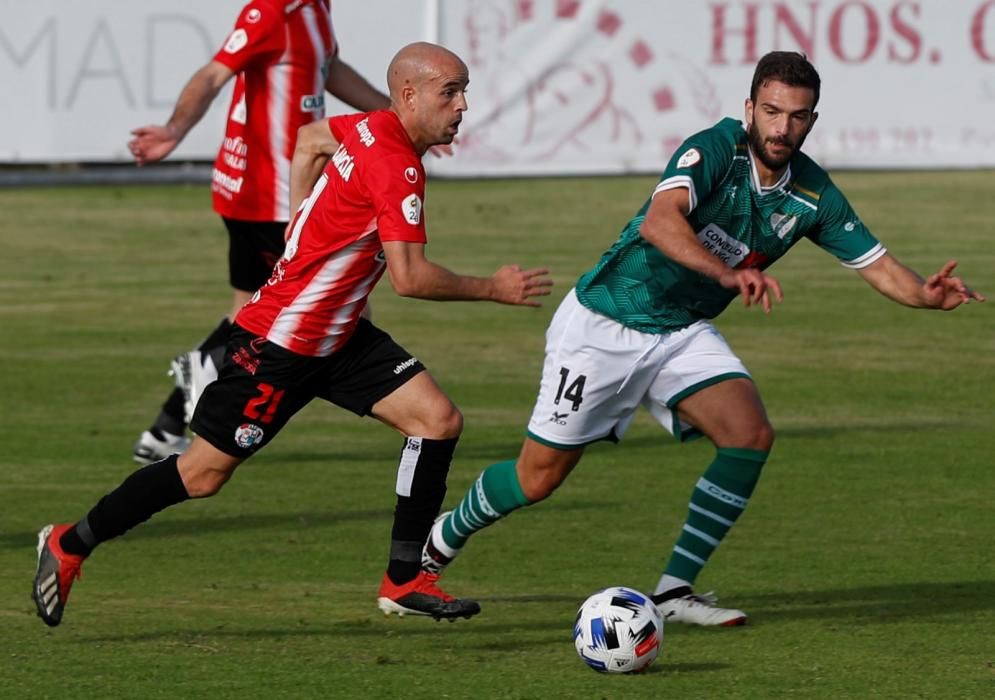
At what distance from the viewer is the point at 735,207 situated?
7172mm

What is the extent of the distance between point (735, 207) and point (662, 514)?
2.32m

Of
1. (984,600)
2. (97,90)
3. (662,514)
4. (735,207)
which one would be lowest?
(97,90)

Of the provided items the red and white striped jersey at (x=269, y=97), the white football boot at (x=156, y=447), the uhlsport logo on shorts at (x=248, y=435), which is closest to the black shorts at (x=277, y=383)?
the uhlsport logo on shorts at (x=248, y=435)

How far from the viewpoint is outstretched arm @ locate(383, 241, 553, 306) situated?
6559 mm

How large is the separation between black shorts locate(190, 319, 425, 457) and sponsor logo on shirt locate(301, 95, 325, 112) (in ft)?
12.2

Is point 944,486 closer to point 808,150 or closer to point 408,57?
point 408,57

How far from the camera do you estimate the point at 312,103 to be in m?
10.9

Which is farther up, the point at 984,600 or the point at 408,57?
the point at 408,57

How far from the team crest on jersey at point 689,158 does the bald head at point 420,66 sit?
2.60 ft

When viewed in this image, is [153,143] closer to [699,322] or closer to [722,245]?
[699,322]

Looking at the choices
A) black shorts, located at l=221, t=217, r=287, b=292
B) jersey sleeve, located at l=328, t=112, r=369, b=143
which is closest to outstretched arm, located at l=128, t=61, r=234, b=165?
black shorts, located at l=221, t=217, r=287, b=292

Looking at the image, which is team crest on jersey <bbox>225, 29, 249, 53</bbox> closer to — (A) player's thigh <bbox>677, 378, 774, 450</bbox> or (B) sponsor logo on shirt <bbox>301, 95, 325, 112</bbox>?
(B) sponsor logo on shirt <bbox>301, 95, 325, 112</bbox>

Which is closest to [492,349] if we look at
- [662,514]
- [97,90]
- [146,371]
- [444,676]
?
[146,371]

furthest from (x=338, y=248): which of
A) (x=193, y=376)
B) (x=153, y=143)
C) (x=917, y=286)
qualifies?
(x=193, y=376)
